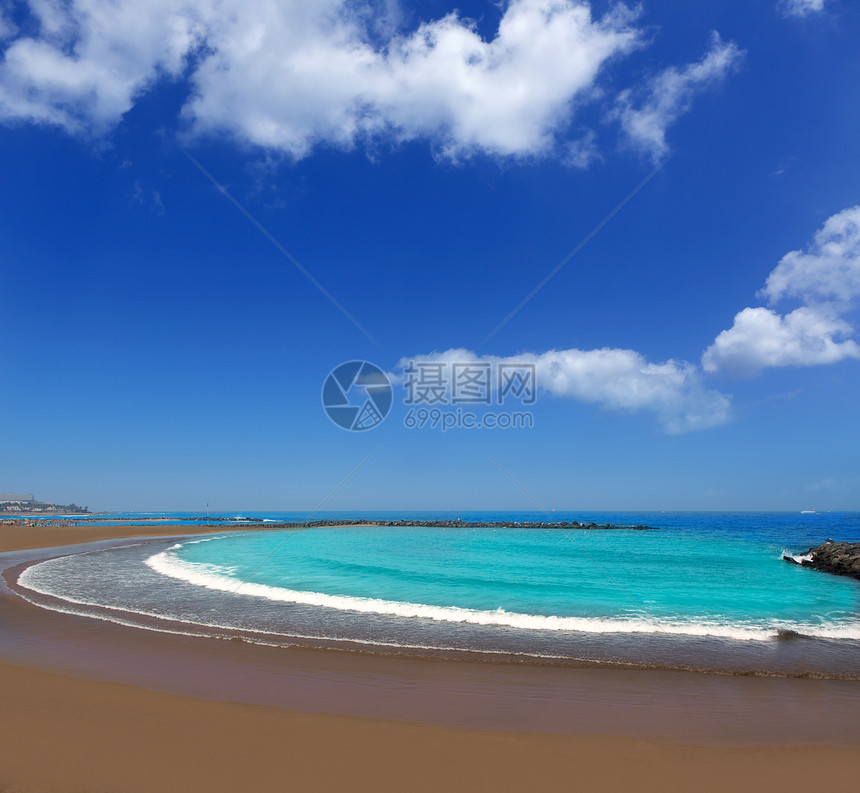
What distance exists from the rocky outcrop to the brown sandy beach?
2298cm

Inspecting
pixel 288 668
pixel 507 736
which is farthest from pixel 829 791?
pixel 288 668

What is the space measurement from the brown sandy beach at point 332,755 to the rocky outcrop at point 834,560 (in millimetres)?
22980

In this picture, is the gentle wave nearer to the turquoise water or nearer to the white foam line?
the turquoise water

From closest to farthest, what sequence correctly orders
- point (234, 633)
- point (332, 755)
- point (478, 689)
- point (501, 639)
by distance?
point (332, 755)
point (478, 689)
point (501, 639)
point (234, 633)

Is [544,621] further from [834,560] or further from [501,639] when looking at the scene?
[834,560]

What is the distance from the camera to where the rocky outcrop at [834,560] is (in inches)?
902

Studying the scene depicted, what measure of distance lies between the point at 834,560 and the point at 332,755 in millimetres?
29972

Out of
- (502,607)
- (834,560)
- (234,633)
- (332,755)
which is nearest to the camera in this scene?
(332,755)

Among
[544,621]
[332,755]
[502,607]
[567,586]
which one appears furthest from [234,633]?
[567,586]

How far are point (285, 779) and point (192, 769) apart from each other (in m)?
0.98

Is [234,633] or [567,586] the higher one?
[234,633]

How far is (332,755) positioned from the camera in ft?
16.6

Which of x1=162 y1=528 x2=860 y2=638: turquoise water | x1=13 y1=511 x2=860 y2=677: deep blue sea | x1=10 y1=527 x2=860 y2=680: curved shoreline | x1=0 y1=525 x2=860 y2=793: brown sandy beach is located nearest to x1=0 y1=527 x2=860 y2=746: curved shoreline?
x1=0 y1=525 x2=860 y2=793: brown sandy beach

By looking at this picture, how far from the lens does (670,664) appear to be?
832 cm
